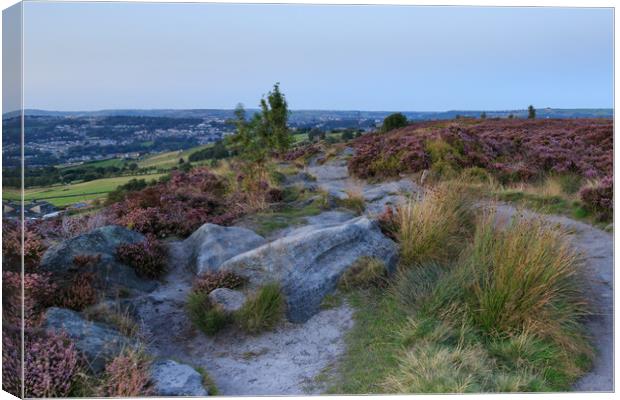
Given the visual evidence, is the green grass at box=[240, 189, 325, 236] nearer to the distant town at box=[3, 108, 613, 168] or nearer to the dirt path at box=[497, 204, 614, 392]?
the distant town at box=[3, 108, 613, 168]

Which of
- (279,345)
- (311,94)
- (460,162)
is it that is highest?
(311,94)

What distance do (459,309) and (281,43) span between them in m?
3.57

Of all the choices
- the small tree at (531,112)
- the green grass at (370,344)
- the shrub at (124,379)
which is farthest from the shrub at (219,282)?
the small tree at (531,112)

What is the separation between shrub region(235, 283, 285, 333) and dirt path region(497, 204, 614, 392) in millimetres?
2759

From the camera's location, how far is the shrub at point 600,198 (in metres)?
9.14

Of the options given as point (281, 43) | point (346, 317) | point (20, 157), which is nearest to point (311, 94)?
point (281, 43)

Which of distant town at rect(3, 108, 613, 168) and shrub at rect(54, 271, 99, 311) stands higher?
distant town at rect(3, 108, 613, 168)

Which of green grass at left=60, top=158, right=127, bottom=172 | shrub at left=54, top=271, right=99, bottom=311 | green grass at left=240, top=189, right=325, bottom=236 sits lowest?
shrub at left=54, top=271, right=99, bottom=311

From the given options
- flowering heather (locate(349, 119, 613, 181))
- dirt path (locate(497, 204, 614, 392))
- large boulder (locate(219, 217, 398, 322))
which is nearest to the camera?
dirt path (locate(497, 204, 614, 392))

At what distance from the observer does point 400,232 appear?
8.27 m

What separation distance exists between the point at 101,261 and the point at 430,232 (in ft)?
12.9

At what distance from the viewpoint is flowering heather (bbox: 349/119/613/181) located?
10.5 m

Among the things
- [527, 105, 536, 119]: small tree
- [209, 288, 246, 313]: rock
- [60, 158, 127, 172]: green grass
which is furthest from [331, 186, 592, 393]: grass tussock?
[60, 158, 127, 172]: green grass

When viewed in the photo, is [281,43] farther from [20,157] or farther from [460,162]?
[460,162]
